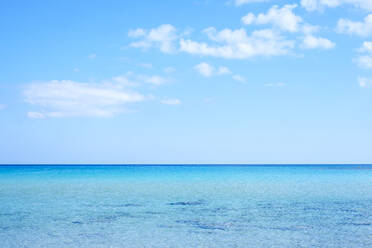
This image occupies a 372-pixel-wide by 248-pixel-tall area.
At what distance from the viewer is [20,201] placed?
25.0 m

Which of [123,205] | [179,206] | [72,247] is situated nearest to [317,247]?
[72,247]

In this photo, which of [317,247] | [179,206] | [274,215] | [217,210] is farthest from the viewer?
[179,206]

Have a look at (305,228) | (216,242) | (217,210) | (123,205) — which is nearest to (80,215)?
(123,205)

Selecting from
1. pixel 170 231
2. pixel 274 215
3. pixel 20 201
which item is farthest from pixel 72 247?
pixel 20 201

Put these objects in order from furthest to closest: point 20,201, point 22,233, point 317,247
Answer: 1. point 20,201
2. point 22,233
3. point 317,247

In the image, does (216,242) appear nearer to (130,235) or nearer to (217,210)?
(130,235)

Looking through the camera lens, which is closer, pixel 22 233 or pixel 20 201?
pixel 22 233

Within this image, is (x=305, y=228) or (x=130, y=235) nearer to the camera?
(x=130, y=235)

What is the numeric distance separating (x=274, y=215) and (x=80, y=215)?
31.5ft

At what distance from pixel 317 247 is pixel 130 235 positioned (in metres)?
6.72

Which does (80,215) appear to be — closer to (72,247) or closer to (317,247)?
(72,247)

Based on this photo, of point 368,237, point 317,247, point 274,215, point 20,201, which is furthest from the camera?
point 20,201

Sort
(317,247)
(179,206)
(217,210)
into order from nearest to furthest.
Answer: (317,247)
(217,210)
(179,206)

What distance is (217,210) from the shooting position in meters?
20.4
